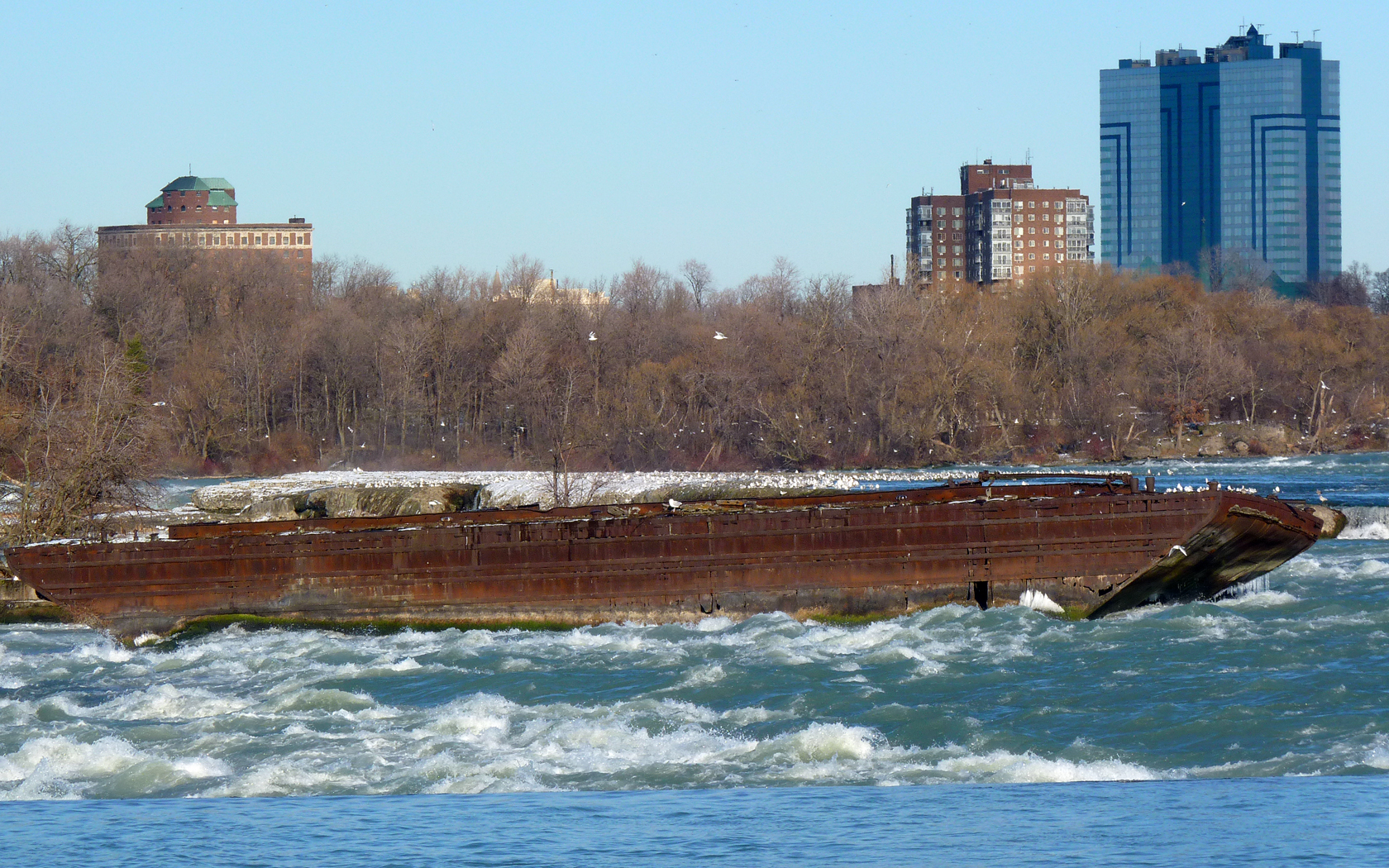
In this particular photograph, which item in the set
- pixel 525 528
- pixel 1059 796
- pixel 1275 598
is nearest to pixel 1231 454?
pixel 1275 598

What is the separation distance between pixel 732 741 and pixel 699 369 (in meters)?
77.7

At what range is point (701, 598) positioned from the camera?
26.1 meters

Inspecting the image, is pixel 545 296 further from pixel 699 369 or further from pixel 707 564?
pixel 707 564

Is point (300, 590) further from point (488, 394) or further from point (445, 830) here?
point (488, 394)

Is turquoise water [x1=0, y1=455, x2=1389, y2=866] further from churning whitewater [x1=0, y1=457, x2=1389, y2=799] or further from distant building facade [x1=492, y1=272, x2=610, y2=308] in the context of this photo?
distant building facade [x1=492, y1=272, x2=610, y2=308]

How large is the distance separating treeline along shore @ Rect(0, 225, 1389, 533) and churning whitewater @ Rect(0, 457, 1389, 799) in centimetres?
6132

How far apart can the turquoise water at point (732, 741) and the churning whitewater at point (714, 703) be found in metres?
0.07

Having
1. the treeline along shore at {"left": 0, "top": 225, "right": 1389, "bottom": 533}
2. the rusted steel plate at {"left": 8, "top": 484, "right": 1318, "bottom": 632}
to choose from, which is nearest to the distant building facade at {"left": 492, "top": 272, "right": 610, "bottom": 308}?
the treeline along shore at {"left": 0, "top": 225, "right": 1389, "bottom": 533}

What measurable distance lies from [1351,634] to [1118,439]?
67.0 m

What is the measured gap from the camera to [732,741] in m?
17.3

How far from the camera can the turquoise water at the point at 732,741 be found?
40.9 ft

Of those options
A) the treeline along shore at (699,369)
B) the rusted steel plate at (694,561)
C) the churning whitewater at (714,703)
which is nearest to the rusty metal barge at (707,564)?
the rusted steel plate at (694,561)

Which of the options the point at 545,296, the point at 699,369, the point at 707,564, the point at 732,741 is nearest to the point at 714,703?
the point at 732,741

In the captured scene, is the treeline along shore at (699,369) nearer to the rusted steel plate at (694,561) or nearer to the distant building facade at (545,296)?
the distant building facade at (545,296)
